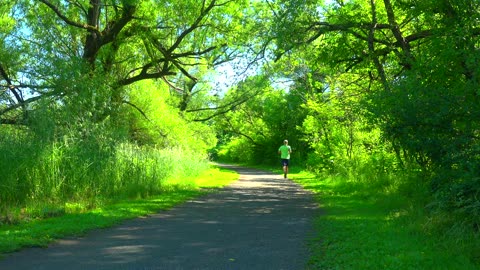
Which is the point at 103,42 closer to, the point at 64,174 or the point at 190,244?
the point at 64,174

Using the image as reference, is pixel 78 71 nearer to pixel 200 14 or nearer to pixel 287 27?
pixel 200 14

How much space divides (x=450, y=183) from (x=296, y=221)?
3.32 m

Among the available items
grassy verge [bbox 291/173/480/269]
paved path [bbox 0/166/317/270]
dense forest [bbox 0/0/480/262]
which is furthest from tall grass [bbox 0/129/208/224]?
grassy verge [bbox 291/173/480/269]

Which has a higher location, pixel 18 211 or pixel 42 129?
pixel 42 129

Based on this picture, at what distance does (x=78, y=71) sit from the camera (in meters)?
18.7

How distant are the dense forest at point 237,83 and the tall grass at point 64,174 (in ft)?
0.13

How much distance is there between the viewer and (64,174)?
12805mm

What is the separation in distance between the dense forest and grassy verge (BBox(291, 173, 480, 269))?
70 cm

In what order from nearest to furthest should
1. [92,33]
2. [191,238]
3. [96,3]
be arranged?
[191,238]
[96,3]
[92,33]

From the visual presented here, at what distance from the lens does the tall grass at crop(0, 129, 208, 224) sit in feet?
37.9

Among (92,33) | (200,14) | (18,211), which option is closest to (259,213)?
(18,211)

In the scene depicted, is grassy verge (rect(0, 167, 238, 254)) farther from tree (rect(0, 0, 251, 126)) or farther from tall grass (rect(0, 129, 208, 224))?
tree (rect(0, 0, 251, 126))

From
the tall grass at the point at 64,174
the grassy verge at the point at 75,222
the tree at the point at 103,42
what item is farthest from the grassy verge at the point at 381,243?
the tree at the point at 103,42

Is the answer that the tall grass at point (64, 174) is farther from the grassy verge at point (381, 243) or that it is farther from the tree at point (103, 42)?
the grassy verge at point (381, 243)
